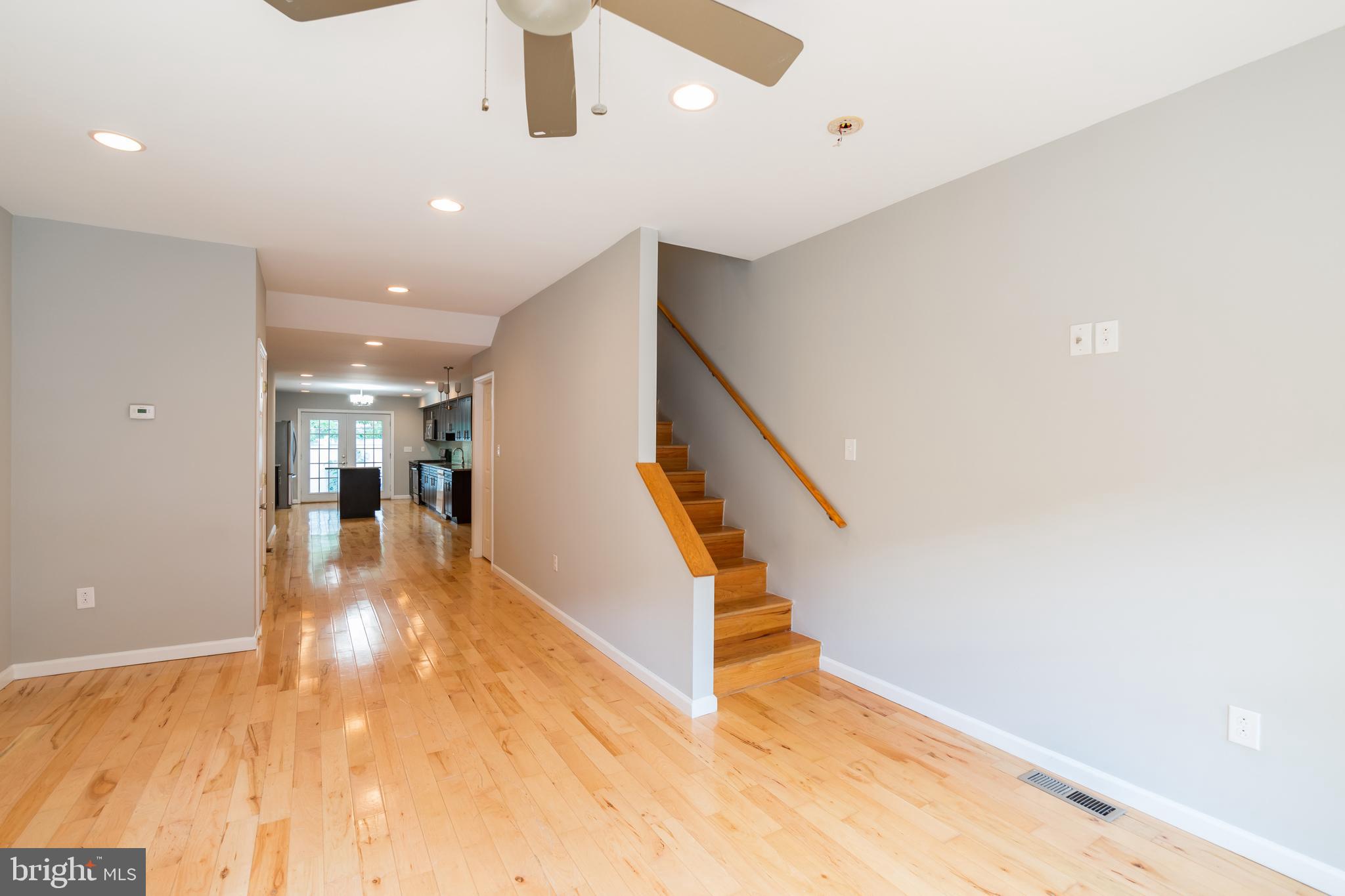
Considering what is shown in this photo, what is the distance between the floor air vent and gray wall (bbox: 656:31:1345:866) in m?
0.14

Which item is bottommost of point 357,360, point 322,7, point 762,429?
point 762,429

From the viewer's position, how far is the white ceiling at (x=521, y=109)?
169 centimetres

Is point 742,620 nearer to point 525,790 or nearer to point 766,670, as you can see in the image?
point 766,670

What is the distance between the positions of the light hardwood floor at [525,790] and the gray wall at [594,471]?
1.27 ft

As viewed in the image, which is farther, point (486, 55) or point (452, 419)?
point (452, 419)

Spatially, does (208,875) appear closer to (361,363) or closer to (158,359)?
(158,359)

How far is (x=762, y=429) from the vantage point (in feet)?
12.4

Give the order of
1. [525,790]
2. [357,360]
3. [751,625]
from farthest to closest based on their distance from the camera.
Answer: [357,360] → [751,625] → [525,790]

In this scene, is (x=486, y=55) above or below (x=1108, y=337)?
above

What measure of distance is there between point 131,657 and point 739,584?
3493mm

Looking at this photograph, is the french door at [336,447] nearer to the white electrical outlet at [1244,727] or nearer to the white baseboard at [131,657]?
the white baseboard at [131,657]

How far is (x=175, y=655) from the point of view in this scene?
140 inches

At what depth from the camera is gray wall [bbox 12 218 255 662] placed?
325 centimetres

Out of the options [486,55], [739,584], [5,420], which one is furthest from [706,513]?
[5,420]
